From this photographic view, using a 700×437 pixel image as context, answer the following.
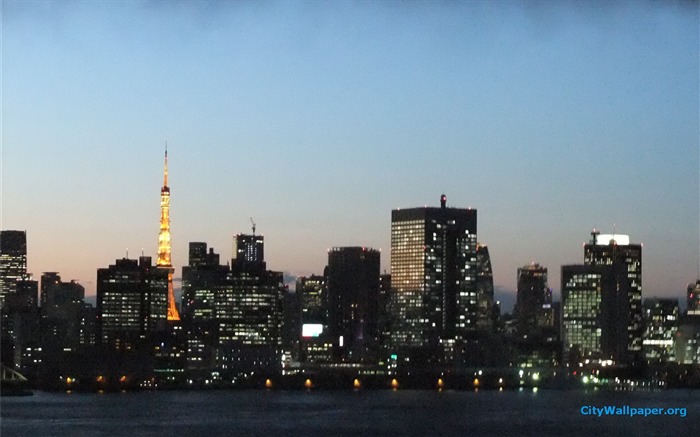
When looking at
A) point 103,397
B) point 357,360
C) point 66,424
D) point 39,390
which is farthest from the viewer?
point 357,360

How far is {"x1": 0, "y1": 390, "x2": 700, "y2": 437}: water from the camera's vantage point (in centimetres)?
7331

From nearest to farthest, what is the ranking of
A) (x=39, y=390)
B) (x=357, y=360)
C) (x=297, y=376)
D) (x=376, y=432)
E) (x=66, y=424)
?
1. (x=376, y=432)
2. (x=66, y=424)
3. (x=39, y=390)
4. (x=297, y=376)
5. (x=357, y=360)

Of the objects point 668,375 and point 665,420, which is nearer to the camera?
point 665,420

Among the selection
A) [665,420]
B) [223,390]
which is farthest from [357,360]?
[665,420]

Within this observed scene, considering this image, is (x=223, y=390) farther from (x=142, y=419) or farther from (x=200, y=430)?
(x=200, y=430)

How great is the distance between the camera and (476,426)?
78125mm

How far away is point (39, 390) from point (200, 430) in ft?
212

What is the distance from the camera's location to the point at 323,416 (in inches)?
3445

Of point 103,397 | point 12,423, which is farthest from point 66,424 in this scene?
point 103,397

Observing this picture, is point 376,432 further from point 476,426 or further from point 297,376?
point 297,376

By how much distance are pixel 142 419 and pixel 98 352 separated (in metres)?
60.2

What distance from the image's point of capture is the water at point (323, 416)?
241ft

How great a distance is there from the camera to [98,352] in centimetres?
14100

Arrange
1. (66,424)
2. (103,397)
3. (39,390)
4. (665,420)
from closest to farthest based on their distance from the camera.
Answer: (66,424), (665,420), (103,397), (39,390)
